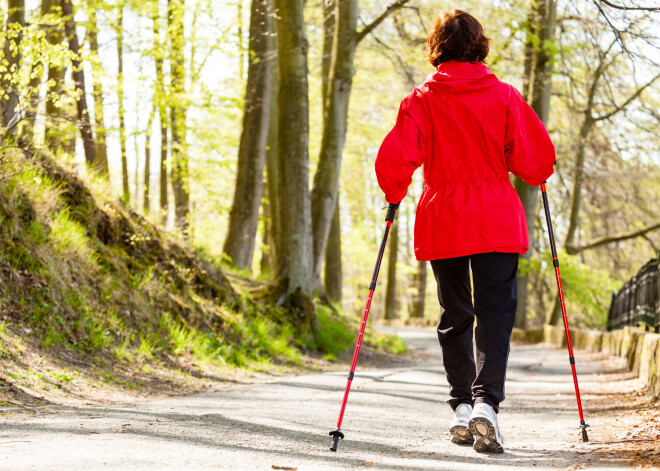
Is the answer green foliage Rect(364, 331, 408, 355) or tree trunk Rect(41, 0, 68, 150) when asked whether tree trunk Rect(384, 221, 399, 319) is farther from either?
tree trunk Rect(41, 0, 68, 150)

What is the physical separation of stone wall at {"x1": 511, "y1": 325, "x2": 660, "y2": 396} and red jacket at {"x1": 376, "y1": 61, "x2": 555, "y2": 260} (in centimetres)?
304

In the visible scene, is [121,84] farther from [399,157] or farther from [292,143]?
[399,157]

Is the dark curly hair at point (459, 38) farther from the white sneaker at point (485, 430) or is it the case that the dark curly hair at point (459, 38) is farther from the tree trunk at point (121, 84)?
the tree trunk at point (121, 84)

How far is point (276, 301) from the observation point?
37.7ft

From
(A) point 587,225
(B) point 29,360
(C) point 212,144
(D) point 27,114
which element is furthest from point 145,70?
(A) point 587,225

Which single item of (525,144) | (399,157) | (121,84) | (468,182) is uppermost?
(121,84)

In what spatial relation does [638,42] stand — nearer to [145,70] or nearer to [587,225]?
[145,70]

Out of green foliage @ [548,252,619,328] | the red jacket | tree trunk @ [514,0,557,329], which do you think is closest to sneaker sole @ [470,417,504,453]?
the red jacket

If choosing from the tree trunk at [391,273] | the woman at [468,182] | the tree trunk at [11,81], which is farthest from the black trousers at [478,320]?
the tree trunk at [391,273]

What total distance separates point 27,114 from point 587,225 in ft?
66.8

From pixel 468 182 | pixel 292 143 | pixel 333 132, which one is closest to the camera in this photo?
pixel 468 182

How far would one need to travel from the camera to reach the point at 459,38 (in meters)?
4.25

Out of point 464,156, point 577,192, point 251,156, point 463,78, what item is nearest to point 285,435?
point 464,156

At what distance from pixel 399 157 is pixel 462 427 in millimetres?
1535
